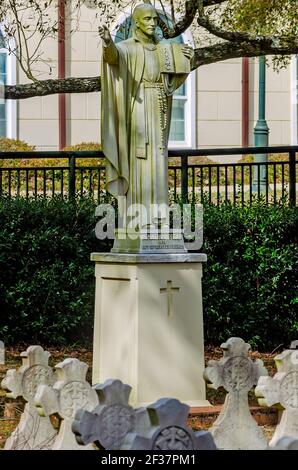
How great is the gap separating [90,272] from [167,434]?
7.43m

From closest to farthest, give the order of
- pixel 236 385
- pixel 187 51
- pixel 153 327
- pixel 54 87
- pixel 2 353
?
pixel 236 385 → pixel 153 327 → pixel 187 51 → pixel 2 353 → pixel 54 87

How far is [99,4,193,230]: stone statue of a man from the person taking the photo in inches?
429

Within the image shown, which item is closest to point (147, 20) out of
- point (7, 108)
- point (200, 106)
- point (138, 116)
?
point (138, 116)

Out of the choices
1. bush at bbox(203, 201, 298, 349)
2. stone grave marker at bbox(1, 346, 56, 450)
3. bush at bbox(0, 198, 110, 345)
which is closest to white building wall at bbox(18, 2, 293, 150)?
bush at bbox(203, 201, 298, 349)

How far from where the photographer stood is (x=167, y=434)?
6.00 metres

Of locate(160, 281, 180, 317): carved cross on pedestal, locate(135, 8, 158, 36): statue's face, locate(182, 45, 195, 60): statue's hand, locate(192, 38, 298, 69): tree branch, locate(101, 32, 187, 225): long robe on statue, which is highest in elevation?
locate(192, 38, 298, 69): tree branch

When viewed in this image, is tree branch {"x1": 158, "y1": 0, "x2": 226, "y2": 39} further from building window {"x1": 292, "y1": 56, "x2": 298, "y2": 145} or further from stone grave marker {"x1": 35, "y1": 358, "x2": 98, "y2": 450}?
building window {"x1": 292, "y1": 56, "x2": 298, "y2": 145}

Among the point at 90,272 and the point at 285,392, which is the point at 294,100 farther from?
the point at 285,392

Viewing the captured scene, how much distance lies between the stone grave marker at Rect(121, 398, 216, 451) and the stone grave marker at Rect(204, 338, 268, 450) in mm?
2243

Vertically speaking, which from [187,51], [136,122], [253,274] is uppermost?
[187,51]

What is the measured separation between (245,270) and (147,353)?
12.0 ft

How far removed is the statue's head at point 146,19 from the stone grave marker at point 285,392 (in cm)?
373

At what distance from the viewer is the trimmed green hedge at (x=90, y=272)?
1332 centimetres
